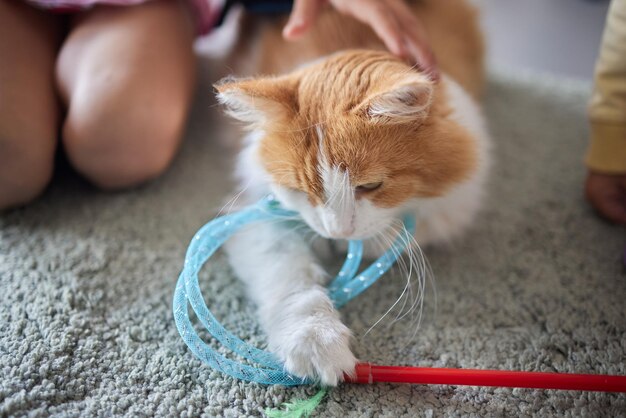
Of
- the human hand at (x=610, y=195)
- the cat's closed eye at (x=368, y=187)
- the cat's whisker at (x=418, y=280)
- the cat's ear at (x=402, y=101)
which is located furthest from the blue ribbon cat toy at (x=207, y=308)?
the human hand at (x=610, y=195)

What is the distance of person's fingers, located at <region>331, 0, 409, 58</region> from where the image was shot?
104 centimetres

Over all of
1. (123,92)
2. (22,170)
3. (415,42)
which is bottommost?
(22,170)

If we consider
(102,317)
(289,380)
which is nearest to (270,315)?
(289,380)

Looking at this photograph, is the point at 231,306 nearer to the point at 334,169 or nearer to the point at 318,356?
the point at 318,356

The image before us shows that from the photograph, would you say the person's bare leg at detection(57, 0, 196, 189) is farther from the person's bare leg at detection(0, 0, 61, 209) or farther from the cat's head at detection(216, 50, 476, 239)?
the cat's head at detection(216, 50, 476, 239)

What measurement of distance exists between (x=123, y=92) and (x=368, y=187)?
60 cm

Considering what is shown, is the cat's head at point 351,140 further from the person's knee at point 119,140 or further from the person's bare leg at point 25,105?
the person's bare leg at point 25,105

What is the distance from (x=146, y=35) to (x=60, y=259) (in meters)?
0.54

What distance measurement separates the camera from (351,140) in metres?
0.82

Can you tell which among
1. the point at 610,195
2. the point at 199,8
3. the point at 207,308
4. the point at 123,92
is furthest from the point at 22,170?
the point at 610,195

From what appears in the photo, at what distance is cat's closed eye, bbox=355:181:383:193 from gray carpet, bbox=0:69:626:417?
26 centimetres

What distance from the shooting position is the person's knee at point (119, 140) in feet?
3.57

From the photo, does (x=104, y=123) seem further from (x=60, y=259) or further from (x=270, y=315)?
(x=270, y=315)

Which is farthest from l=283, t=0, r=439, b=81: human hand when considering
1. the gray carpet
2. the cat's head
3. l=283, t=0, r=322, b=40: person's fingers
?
the gray carpet
